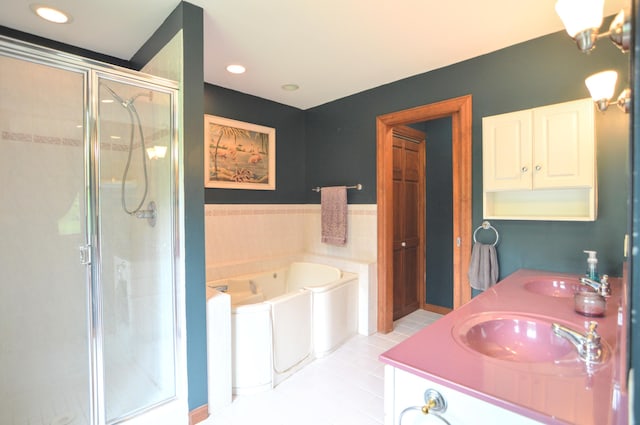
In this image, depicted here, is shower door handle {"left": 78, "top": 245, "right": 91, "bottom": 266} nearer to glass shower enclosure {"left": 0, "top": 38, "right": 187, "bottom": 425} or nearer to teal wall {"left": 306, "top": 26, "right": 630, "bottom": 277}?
glass shower enclosure {"left": 0, "top": 38, "right": 187, "bottom": 425}

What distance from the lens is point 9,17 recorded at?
2029 millimetres

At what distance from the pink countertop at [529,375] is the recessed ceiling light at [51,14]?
2.68 meters

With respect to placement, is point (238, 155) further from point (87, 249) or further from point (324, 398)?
point (324, 398)

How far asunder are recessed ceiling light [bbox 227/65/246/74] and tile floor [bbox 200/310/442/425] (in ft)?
8.67

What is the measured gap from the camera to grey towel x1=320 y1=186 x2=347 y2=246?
3.57 m

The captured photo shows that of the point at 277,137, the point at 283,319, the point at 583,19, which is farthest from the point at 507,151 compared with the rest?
the point at 277,137

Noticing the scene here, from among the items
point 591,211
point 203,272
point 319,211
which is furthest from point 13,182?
point 591,211

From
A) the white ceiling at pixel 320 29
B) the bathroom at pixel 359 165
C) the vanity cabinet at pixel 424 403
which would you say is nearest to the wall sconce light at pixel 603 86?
the bathroom at pixel 359 165

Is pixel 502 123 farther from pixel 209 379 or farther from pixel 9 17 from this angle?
pixel 9 17

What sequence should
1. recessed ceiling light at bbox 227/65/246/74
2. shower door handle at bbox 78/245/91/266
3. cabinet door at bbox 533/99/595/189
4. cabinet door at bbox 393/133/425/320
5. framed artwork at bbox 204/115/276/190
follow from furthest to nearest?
cabinet door at bbox 393/133/425/320 < framed artwork at bbox 204/115/276/190 < recessed ceiling light at bbox 227/65/246/74 < cabinet door at bbox 533/99/595/189 < shower door handle at bbox 78/245/91/266

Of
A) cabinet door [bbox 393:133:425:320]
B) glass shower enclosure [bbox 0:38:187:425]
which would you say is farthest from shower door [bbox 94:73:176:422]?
cabinet door [bbox 393:133:425:320]

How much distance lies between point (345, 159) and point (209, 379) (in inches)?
100.0

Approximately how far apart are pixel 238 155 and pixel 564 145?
111 inches

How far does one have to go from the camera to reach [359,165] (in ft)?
11.6
